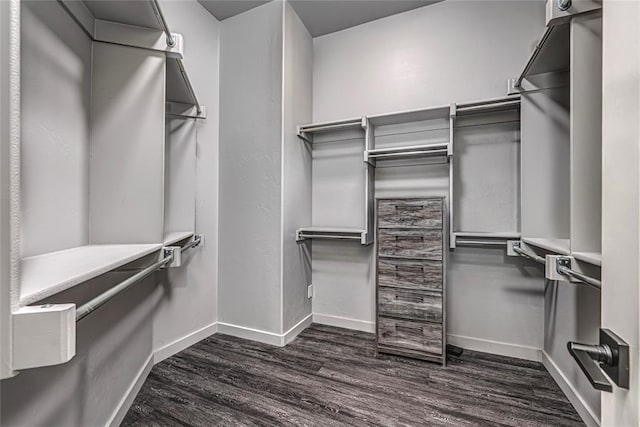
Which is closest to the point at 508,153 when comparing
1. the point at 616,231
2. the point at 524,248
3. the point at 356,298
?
the point at 524,248

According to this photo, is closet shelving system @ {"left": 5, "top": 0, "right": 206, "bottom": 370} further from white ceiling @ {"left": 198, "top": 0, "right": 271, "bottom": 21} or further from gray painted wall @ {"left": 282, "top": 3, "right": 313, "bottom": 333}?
white ceiling @ {"left": 198, "top": 0, "right": 271, "bottom": 21}

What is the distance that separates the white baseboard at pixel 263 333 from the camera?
230cm

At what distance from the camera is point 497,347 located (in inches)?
85.0

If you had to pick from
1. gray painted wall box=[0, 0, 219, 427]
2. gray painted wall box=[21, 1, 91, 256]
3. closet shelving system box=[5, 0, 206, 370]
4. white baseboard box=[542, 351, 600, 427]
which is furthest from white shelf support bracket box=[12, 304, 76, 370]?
white baseboard box=[542, 351, 600, 427]

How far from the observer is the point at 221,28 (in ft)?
8.43

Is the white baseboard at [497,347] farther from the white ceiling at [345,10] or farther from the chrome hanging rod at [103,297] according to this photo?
the white ceiling at [345,10]

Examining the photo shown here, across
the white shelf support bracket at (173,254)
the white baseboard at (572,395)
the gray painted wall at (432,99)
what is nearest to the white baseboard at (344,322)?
the gray painted wall at (432,99)

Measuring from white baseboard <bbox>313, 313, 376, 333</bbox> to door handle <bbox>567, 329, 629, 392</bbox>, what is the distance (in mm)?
2142

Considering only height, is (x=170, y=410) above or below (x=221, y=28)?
below

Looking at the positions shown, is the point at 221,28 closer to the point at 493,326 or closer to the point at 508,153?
the point at 508,153

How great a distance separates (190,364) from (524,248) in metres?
2.37

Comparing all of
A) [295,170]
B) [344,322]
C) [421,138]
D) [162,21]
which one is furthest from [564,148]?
[162,21]

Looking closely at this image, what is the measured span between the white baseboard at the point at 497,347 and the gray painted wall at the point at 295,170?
1316mm

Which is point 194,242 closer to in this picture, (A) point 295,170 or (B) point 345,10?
(A) point 295,170
